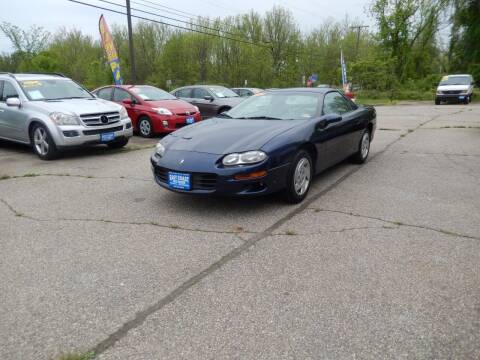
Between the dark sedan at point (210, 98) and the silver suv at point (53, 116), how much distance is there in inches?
187

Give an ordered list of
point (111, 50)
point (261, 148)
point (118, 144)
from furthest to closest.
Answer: point (111, 50), point (118, 144), point (261, 148)

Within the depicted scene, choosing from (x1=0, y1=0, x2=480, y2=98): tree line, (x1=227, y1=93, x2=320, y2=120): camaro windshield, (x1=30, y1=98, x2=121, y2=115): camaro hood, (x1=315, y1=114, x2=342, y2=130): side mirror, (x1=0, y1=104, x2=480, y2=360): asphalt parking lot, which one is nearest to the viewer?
(x1=0, y1=104, x2=480, y2=360): asphalt parking lot

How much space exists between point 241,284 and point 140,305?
73cm

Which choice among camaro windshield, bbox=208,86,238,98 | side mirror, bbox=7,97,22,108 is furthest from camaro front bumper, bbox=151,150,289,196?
camaro windshield, bbox=208,86,238,98

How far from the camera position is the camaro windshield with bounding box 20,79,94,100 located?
8.38 m

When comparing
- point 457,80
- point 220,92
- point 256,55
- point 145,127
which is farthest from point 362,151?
point 256,55

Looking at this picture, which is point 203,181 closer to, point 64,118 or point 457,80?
point 64,118

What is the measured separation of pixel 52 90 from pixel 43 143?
1412mm

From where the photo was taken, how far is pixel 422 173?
6320mm

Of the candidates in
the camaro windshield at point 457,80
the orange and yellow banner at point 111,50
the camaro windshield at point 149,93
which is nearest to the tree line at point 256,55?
the camaro windshield at point 457,80

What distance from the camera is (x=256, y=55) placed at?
4719 centimetres

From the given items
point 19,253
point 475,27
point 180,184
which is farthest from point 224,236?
point 475,27

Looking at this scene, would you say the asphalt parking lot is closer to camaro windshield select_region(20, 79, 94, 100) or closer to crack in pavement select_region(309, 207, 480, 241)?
crack in pavement select_region(309, 207, 480, 241)

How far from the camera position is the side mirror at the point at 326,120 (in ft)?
17.1
